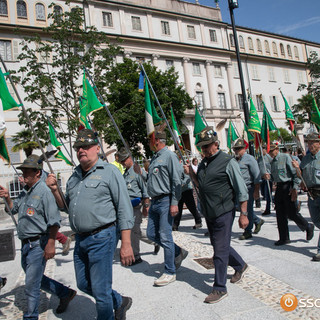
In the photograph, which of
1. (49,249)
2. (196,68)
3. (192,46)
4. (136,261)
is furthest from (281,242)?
(196,68)

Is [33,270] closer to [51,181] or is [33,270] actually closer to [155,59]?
[51,181]

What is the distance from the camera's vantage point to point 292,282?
4.00m

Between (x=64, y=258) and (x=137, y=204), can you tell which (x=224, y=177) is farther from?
(x=64, y=258)

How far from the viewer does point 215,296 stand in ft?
11.8

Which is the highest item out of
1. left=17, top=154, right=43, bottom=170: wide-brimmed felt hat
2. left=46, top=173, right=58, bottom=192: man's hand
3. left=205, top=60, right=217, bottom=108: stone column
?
left=205, top=60, right=217, bottom=108: stone column

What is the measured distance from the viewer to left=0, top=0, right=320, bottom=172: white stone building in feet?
95.7

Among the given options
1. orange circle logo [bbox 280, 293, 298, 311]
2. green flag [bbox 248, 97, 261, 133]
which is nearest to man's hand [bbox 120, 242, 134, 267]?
orange circle logo [bbox 280, 293, 298, 311]

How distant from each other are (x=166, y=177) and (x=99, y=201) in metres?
1.80

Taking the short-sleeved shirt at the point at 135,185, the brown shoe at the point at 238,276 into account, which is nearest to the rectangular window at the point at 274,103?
the short-sleeved shirt at the point at 135,185

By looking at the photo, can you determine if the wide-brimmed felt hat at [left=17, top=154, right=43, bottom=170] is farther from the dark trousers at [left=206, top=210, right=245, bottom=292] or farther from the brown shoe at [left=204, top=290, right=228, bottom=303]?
the brown shoe at [left=204, top=290, right=228, bottom=303]

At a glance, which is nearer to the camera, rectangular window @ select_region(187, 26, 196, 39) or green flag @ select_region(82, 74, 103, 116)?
green flag @ select_region(82, 74, 103, 116)

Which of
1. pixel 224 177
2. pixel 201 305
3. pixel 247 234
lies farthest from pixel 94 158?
pixel 247 234

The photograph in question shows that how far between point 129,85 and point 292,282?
71.9 feet

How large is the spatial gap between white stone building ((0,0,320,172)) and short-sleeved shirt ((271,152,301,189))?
78.8ft
